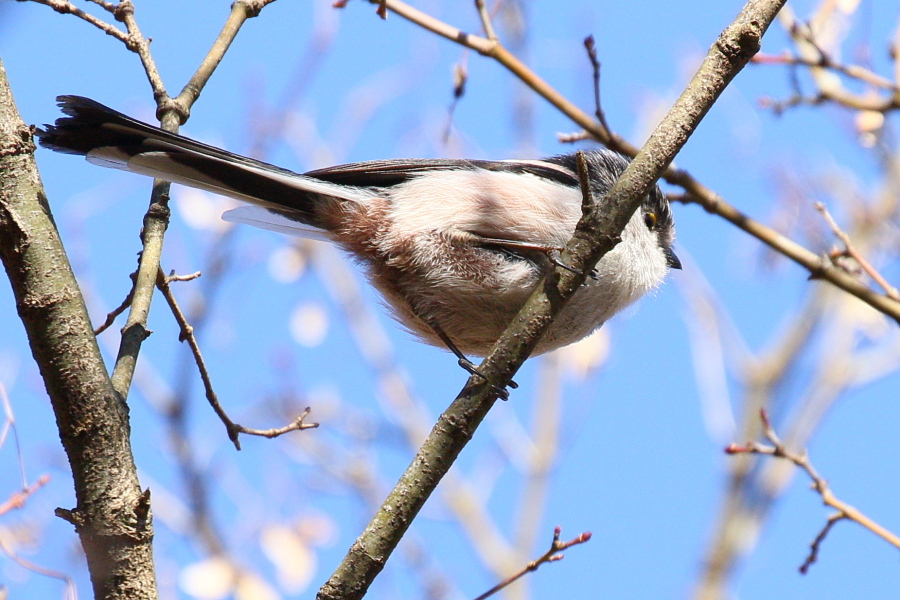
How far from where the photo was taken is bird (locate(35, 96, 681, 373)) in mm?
2895

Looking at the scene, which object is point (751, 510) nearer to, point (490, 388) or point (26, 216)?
point (490, 388)

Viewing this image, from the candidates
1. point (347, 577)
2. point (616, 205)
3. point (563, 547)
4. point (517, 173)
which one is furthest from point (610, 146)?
point (347, 577)

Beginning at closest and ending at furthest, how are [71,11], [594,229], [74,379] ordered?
1. [74,379]
2. [594,229]
3. [71,11]

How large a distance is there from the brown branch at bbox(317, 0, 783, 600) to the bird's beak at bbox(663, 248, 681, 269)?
5.13 feet

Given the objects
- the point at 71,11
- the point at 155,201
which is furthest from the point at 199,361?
the point at 71,11

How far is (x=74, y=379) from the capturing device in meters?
1.88

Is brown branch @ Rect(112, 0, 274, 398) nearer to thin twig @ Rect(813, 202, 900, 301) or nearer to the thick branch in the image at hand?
the thick branch

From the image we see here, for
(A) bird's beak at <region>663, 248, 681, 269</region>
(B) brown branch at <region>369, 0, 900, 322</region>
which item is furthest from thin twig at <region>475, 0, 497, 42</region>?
(A) bird's beak at <region>663, 248, 681, 269</region>

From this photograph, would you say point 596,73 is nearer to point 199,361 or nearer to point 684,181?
point 684,181

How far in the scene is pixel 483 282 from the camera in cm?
294

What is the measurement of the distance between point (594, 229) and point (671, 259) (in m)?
1.77

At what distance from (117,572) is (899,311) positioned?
2.23m

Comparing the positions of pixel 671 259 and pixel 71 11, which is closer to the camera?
pixel 71 11

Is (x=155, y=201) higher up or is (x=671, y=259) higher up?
(x=671, y=259)
